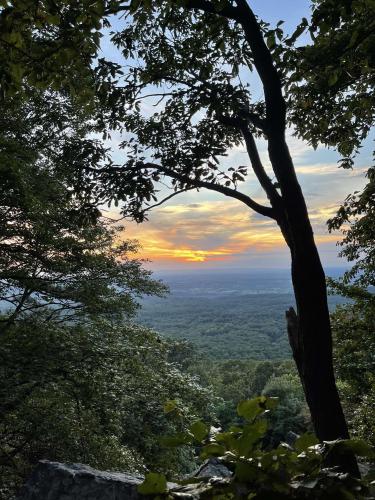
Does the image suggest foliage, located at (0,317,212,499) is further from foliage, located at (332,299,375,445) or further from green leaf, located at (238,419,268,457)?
green leaf, located at (238,419,268,457)

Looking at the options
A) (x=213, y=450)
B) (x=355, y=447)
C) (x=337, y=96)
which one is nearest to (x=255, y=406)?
(x=213, y=450)

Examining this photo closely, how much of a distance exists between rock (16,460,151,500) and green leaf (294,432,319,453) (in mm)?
4979

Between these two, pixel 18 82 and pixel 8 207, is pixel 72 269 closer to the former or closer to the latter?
pixel 8 207

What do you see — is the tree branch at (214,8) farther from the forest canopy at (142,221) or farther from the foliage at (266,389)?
the foliage at (266,389)

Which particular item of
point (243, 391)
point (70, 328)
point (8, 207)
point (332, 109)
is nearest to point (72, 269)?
point (70, 328)

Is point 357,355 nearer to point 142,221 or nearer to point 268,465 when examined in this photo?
point 142,221

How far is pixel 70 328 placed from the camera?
12.7m

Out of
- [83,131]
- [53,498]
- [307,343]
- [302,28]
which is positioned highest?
[83,131]

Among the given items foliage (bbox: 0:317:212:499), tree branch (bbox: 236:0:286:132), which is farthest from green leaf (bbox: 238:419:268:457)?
foliage (bbox: 0:317:212:499)

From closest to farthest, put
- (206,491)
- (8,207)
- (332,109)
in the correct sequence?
(206,491) < (332,109) < (8,207)

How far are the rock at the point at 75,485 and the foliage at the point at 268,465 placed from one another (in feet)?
16.4

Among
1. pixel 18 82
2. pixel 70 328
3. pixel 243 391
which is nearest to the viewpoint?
pixel 18 82

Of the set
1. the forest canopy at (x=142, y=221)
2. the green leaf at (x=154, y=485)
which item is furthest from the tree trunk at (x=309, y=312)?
the green leaf at (x=154, y=485)

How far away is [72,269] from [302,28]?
10.8 metres
